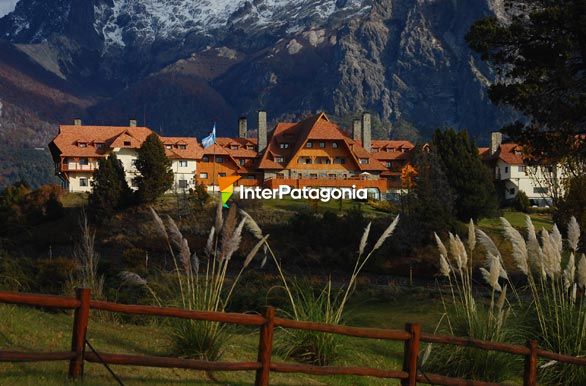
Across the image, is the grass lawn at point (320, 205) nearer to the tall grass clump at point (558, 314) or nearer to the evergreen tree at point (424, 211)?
the evergreen tree at point (424, 211)

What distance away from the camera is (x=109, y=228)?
65.6 meters

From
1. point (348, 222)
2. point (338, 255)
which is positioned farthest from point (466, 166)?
point (338, 255)

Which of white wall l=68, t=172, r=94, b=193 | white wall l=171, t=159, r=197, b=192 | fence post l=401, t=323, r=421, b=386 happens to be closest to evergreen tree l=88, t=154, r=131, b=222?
white wall l=68, t=172, r=94, b=193

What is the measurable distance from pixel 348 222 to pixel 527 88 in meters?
32.3

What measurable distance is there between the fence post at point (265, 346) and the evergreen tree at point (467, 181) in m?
53.7

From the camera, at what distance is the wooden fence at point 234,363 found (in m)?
9.49

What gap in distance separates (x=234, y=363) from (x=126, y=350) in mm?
2851

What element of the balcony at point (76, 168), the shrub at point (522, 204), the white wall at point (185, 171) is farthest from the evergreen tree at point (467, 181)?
the balcony at point (76, 168)

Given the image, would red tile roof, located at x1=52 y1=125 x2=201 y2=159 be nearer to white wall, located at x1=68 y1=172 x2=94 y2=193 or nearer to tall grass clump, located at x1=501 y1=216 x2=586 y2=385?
white wall, located at x1=68 y1=172 x2=94 y2=193

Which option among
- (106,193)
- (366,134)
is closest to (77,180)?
(106,193)

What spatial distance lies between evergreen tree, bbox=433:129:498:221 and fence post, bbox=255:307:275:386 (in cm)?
5367

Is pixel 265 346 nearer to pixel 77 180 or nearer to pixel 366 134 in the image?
pixel 77 180

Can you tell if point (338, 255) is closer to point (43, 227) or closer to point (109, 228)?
point (109, 228)

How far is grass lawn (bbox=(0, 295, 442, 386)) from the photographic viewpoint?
10609mm
